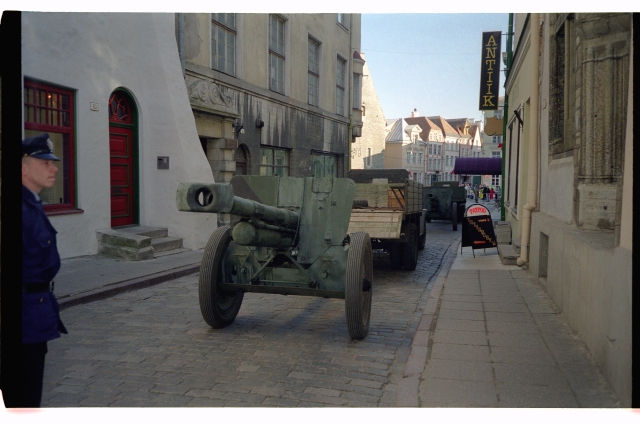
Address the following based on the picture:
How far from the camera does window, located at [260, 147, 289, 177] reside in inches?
620

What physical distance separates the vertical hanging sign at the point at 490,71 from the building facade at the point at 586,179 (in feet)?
28.2

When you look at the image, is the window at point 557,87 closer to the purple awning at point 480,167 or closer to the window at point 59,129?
the window at point 59,129

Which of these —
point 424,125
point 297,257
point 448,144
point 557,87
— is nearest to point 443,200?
point 557,87

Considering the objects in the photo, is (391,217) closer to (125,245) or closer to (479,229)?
(479,229)

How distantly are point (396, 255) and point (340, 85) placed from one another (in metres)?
13.0

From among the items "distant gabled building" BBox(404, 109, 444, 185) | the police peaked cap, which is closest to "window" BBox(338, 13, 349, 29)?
the police peaked cap

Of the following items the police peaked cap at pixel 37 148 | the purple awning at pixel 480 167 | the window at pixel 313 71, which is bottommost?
the police peaked cap at pixel 37 148

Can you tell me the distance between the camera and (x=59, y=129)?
7.93 metres

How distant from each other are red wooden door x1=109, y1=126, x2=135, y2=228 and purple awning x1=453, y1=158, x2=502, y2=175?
67.6 ft

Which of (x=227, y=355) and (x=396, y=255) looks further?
(x=396, y=255)

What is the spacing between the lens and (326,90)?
63.6 ft

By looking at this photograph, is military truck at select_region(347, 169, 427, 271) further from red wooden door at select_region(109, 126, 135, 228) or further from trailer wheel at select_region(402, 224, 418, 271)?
red wooden door at select_region(109, 126, 135, 228)

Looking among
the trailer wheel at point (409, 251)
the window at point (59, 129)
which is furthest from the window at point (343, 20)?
the window at point (59, 129)

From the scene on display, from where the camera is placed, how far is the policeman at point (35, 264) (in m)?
2.94
